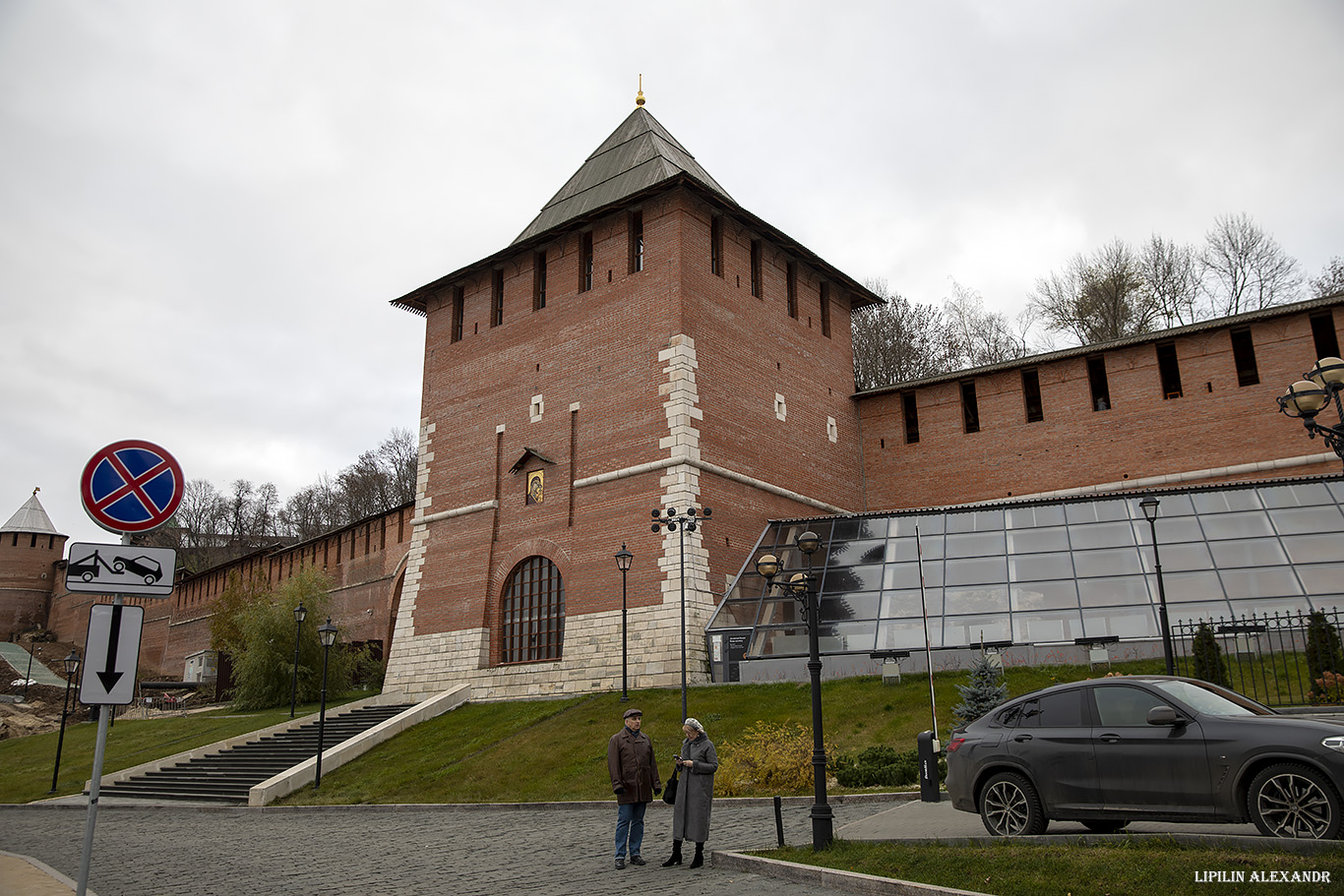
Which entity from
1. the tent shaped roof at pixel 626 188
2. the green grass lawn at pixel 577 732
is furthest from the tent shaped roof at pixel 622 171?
the green grass lawn at pixel 577 732

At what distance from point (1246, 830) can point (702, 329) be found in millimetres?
18354

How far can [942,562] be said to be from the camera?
70.8 feet

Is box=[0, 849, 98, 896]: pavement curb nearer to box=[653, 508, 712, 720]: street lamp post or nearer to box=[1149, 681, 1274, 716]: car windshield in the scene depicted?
box=[1149, 681, 1274, 716]: car windshield

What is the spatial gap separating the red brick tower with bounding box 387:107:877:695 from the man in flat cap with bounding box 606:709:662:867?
39.7 ft

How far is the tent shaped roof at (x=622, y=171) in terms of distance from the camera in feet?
88.4

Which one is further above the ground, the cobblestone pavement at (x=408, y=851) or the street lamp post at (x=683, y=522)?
the street lamp post at (x=683, y=522)

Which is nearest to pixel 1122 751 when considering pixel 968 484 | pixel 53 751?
pixel 968 484

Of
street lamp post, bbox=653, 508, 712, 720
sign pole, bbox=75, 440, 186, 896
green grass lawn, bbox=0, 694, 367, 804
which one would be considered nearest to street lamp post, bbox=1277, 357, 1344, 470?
sign pole, bbox=75, 440, 186, 896

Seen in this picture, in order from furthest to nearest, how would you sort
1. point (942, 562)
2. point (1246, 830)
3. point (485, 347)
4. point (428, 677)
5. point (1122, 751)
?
point (485, 347)
point (428, 677)
point (942, 562)
point (1122, 751)
point (1246, 830)

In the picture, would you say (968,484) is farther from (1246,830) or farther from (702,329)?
(1246,830)

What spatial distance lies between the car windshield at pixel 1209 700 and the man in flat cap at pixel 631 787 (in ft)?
14.5

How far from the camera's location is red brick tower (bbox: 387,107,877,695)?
907 inches

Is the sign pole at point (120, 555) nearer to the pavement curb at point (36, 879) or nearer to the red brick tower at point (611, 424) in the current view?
the pavement curb at point (36, 879)

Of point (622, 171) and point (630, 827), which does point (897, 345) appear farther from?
point (630, 827)
